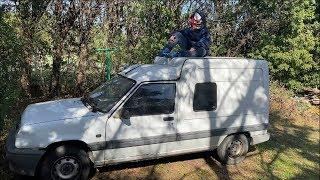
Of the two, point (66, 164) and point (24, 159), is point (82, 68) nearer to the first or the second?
point (66, 164)

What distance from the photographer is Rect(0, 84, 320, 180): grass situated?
24.3 feet

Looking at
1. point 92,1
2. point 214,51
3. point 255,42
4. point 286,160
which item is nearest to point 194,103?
point 286,160

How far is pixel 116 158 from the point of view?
6773 mm

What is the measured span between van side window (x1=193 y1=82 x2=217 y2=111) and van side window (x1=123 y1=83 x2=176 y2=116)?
465 millimetres

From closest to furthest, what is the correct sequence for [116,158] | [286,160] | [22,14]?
[116,158]
[286,160]
[22,14]

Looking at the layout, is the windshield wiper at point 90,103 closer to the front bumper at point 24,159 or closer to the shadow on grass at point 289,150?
the front bumper at point 24,159

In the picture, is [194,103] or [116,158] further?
[194,103]

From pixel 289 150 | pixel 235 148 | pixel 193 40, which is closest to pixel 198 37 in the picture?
pixel 193 40

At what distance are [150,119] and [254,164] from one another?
2779mm

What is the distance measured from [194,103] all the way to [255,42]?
919cm

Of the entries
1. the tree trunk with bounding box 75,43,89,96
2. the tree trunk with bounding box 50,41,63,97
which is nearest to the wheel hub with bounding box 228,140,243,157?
the tree trunk with bounding box 75,43,89,96

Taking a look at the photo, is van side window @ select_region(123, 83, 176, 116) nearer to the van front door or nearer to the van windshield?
the van front door

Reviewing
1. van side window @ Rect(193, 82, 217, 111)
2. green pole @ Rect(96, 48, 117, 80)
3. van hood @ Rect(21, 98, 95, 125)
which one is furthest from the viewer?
green pole @ Rect(96, 48, 117, 80)

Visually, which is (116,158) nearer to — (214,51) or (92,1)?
(92,1)
